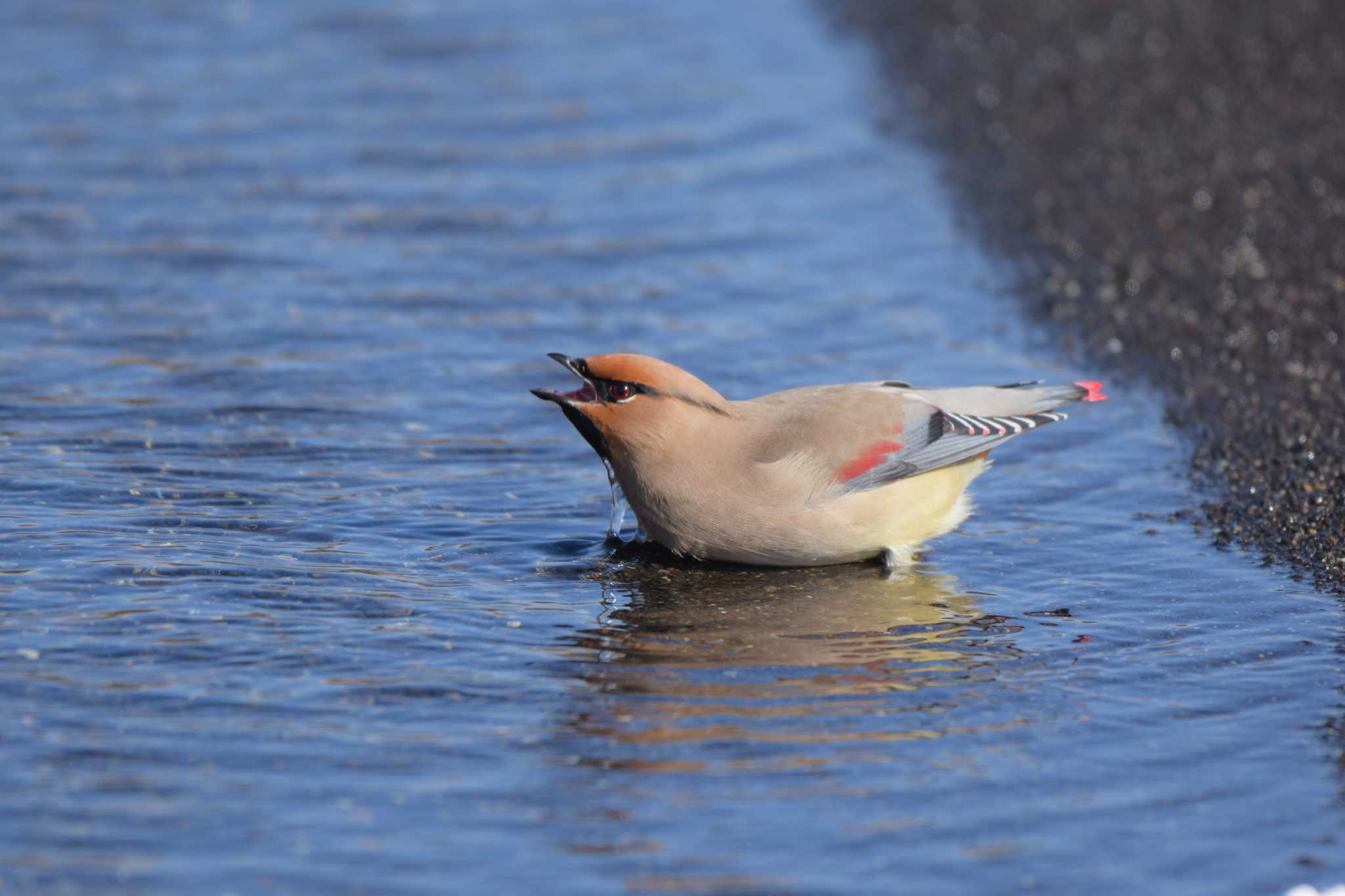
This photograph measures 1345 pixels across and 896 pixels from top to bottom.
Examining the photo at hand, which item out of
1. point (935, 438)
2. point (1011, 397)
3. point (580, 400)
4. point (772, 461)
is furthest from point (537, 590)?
point (1011, 397)

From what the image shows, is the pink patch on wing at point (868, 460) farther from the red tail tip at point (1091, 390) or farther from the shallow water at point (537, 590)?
the red tail tip at point (1091, 390)

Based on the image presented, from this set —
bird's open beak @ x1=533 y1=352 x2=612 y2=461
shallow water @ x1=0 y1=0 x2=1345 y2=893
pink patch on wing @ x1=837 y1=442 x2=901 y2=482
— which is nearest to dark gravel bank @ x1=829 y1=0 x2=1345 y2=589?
shallow water @ x1=0 y1=0 x2=1345 y2=893

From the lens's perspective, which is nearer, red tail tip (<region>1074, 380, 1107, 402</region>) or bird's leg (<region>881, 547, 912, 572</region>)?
bird's leg (<region>881, 547, 912, 572</region>)

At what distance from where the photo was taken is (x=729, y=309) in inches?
393

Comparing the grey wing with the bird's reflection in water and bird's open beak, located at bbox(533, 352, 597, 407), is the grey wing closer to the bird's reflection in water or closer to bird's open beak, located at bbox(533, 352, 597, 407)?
the bird's reflection in water

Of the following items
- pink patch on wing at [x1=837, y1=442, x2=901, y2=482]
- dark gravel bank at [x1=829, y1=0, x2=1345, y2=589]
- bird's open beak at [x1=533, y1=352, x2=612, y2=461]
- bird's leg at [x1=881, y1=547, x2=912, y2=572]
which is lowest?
bird's leg at [x1=881, y1=547, x2=912, y2=572]

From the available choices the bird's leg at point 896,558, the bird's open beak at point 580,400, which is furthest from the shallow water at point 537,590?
the bird's open beak at point 580,400

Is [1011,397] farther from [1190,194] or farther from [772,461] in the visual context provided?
[1190,194]

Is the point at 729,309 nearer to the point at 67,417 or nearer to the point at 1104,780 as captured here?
the point at 67,417

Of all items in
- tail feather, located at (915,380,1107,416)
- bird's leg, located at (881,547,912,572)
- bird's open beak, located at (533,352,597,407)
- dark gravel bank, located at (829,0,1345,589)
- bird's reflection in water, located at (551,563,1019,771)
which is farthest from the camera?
dark gravel bank, located at (829,0,1345,589)

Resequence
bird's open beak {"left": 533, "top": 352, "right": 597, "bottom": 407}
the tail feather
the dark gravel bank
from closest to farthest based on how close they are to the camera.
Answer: bird's open beak {"left": 533, "top": 352, "right": 597, "bottom": 407}
the tail feather
the dark gravel bank

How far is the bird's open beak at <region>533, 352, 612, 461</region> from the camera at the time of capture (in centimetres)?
650

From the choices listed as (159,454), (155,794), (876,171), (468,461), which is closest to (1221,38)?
(876,171)

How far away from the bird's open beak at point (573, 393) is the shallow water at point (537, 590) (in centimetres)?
65
